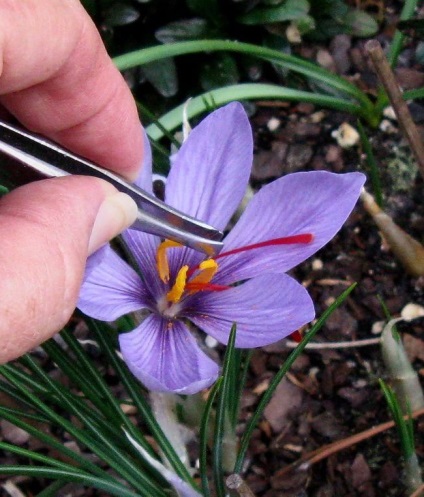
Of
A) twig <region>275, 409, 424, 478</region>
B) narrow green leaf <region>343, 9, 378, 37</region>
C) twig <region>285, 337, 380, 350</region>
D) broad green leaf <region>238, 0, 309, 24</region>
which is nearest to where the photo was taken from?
twig <region>275, 409, 424, 478</region>

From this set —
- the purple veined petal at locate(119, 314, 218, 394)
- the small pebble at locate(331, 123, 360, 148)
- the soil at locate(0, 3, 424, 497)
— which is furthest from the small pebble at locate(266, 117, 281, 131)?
the purple veined petal at locate(119, 314, 218, 394)

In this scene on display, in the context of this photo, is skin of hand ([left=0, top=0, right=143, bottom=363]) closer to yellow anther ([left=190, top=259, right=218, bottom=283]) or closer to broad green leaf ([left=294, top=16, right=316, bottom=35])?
yellow anther ([left=190, top=259, right=218, bottom=283])

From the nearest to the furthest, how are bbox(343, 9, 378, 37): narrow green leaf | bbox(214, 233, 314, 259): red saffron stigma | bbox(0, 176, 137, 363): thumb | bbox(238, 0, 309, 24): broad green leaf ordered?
bbox(0, 176, 137, 363): thumb
bbox(214, 233, 314, 259): red saffron stigma
bbox(238, 0, 309, 24): broad green leaf
bbox(343, 9, 378, 37): narrow green leaf

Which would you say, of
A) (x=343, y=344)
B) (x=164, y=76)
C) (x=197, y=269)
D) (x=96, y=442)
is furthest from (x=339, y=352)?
(x=164, y=76)

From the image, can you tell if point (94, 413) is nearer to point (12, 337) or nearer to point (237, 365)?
point (237, 365)

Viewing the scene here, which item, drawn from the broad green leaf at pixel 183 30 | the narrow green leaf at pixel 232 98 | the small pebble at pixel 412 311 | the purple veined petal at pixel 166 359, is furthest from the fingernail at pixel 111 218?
the broad green leaf at pixel 183 30

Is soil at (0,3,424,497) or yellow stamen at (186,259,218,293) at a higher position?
yellow stamen at (186,259,218,293)

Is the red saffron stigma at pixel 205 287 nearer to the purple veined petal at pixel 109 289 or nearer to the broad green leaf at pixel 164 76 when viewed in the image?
the purple veined petal at pixel 109 289
